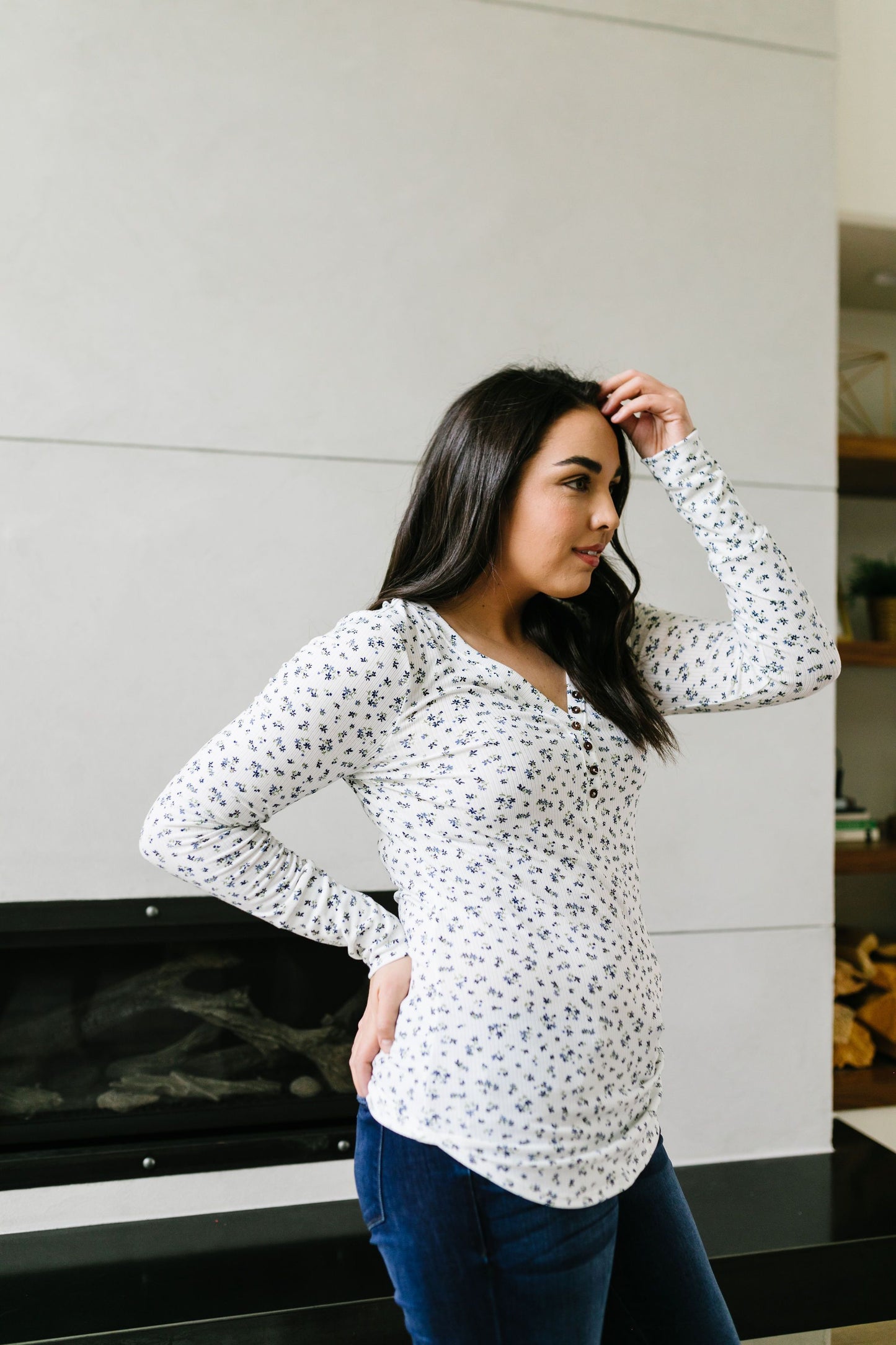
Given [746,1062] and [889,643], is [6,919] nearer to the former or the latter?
[746,1062]

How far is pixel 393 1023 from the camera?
3.11 feet

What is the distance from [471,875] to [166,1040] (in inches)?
54.4

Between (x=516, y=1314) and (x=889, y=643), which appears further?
(x=889, y=643)

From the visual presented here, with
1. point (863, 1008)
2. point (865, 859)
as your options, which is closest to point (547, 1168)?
point (865, 859)

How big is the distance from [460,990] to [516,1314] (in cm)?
25

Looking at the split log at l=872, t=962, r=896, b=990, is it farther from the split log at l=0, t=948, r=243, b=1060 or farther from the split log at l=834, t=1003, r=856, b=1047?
the split log at l=0, t=948, r=243, b=1060

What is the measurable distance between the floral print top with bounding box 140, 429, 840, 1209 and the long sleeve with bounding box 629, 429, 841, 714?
0.03m

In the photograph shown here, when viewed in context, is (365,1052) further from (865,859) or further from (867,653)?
(867,653)

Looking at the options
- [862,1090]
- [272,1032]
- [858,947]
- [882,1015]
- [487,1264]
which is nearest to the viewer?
[487,1264]

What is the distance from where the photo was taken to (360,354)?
6.86 feet

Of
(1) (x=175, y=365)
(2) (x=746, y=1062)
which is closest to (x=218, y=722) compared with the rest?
(1) (x=175, y=365)

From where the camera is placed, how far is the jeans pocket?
887mm

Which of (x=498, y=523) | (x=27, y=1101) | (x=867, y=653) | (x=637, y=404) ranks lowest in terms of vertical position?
(x=27, y=1101)

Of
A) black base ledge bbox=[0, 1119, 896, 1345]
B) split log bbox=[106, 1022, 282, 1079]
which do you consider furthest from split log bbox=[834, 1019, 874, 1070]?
split log bbox=[106, 1022, 282, 1079]
